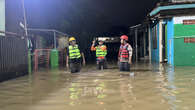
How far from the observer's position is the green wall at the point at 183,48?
1423 centimetres

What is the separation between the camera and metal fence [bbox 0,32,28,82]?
30.4 ft

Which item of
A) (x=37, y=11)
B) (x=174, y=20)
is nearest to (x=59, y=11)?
(x=37, y=11)

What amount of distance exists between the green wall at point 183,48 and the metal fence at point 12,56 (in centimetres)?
871

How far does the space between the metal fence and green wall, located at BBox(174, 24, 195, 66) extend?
871 centimetres

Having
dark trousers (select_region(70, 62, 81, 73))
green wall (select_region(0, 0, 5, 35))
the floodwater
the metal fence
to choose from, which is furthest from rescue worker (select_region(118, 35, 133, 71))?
green wall (select_region(0, 0, 5, 35))

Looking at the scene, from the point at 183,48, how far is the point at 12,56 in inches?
383

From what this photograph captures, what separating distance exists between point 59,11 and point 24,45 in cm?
1526

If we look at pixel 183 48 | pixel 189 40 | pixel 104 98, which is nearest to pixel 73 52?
pixel 104 98

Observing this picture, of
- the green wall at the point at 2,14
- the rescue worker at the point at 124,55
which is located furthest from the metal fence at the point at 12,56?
the rescue worker at the point at 124,55

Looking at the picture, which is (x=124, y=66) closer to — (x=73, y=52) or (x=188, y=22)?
(x=73, y=52)

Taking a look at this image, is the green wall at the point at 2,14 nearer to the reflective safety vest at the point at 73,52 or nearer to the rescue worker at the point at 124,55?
the reflective safety vest at the point at 73,52

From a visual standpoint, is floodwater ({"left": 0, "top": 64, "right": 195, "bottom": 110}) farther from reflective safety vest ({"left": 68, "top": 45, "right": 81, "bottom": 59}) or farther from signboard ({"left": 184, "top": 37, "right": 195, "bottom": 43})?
signboard ({"left": 184, "top": 37, "right": 195, "bottom": 43})

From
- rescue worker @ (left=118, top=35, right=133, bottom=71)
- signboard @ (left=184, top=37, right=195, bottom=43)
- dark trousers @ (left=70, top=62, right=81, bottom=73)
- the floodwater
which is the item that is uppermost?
signboard @ (left=184, top=37, right=195, bottom=43)

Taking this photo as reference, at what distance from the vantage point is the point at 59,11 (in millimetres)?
25969
